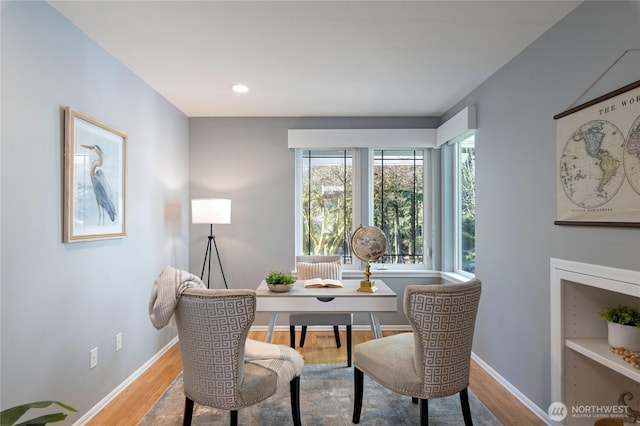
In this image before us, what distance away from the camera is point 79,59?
2.27 m

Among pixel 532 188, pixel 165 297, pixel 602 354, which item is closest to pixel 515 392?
pixel 602 354

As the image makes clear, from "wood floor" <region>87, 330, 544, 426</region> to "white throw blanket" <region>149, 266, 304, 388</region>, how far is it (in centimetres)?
93

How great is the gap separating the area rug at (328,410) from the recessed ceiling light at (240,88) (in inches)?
97.1

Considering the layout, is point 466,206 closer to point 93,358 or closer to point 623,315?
point 623,315

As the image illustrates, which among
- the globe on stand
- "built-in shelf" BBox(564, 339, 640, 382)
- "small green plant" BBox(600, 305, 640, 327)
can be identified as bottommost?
"built-in shelf" BBox(564, 339, 640, 382)

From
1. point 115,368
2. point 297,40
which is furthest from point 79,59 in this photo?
point 115,368

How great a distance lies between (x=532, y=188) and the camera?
2.46 metres

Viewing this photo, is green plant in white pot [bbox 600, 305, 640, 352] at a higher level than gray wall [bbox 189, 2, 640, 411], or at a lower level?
lower

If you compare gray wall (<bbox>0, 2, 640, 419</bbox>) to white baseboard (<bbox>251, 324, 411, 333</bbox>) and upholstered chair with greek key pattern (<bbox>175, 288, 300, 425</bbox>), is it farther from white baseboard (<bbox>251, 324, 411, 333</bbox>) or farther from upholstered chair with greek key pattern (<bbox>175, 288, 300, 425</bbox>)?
white baseboard (<bbox>251, 324, 411, 333</bbox>)

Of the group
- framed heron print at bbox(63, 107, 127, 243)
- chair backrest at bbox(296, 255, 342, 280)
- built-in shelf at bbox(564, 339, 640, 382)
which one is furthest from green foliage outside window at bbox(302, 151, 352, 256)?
built-in shelf at bbox(564, 339, 640, 382)

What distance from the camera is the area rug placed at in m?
2.31

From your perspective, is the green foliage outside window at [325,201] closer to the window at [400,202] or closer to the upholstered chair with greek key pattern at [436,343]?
the window at [400,202]

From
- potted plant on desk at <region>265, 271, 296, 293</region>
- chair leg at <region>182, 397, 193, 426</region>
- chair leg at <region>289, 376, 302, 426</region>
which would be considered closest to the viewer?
chair leg at <region>182, 397, 193, 426</region>

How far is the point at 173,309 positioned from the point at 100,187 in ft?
3.68
